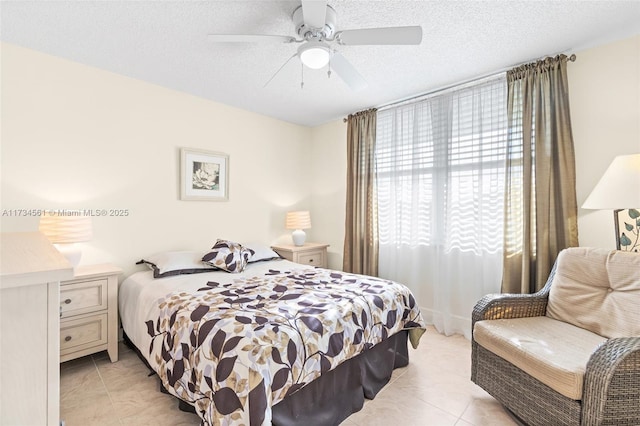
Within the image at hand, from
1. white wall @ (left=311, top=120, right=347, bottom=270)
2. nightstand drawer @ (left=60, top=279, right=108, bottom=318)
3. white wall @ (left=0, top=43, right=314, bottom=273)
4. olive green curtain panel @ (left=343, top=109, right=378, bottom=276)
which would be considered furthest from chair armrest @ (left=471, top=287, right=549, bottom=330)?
nightstand drawer @ (left=60, top=279, right=108, bottom=318)

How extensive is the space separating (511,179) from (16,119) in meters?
4.07

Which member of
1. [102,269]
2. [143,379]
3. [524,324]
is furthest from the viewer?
[102,269]

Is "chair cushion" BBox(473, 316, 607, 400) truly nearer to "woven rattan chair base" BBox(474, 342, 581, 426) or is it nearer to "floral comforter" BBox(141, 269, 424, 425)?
"woven rattan chair base" BBox(474, 342, 581, 426)

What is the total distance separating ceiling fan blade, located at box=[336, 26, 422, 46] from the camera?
1.67 m

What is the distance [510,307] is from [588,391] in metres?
0.67

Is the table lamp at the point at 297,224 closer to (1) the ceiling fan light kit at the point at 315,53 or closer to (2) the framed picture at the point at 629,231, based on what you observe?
(1) the ceiling fan light kit at the point at 315,53

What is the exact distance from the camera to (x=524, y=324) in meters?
1.96

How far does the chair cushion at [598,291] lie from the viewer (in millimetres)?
1778

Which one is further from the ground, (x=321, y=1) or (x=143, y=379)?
(x=321, y=1)

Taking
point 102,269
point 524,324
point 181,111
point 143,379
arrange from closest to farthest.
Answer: point 524,324
point 143,379
point 102,269
point 181,111

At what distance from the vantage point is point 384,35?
173 centimetres

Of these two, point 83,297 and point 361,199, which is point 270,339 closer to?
point 83,297

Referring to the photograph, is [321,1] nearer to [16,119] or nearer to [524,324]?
[524,324]

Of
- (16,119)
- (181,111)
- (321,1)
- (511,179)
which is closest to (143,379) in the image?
(16,119)
